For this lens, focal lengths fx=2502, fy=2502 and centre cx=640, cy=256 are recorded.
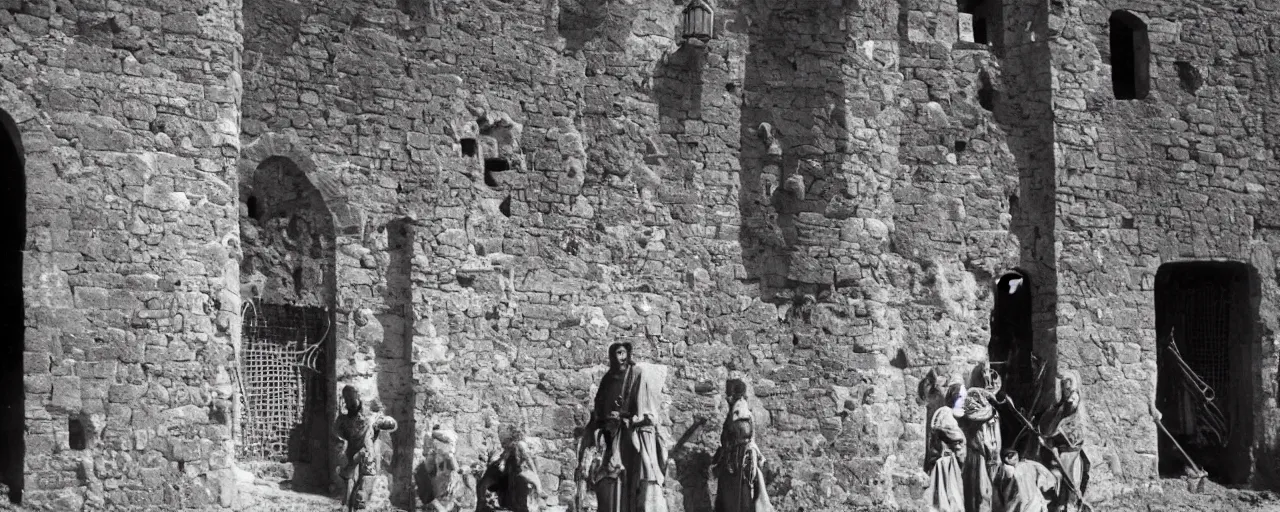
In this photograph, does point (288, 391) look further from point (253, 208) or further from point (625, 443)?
point (625, 443)

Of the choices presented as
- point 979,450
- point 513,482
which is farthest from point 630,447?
point 979,450

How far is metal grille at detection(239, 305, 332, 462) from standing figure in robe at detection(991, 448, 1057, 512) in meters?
5.91

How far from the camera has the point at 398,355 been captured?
2189cm

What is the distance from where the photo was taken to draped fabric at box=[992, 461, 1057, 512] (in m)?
21.3

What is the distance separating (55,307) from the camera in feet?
63.5

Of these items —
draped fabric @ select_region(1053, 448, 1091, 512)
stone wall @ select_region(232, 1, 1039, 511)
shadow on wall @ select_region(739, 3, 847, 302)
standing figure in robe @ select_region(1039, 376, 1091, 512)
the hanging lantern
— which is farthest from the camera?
shadow on wall @ select_region(739, 3, 847, 302)

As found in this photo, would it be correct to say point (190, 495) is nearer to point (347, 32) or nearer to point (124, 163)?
point (124, 163)

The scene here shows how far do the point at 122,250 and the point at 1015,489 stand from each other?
305 inches

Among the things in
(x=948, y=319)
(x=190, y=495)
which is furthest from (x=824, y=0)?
(x=190, y=495)

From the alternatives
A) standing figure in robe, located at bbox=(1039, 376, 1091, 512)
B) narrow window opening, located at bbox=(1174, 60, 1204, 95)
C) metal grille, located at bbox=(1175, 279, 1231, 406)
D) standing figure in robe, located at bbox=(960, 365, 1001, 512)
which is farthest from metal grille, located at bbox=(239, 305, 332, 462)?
narrow window opening, located at bbox=(1174, 60, 1204, 95)

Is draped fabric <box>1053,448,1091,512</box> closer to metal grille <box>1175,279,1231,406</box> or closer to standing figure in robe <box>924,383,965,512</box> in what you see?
standing figure in robe <box>924,383,965,512</box>

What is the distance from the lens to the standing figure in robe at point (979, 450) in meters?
21.3

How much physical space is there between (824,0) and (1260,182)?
530cm

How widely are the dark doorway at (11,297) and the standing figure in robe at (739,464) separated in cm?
617
